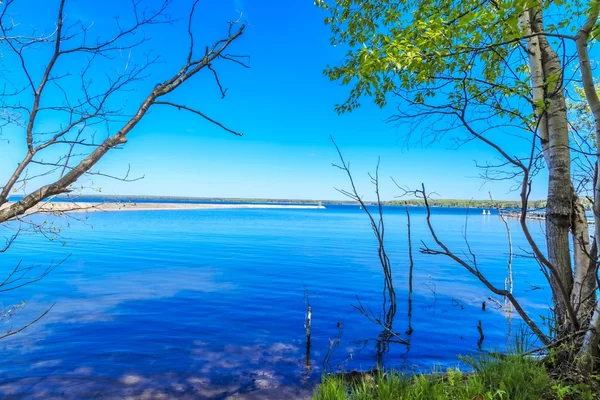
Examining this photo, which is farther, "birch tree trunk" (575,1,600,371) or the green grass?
the green grass

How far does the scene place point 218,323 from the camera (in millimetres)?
12836

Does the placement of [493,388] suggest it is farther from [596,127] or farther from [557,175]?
[596,127]

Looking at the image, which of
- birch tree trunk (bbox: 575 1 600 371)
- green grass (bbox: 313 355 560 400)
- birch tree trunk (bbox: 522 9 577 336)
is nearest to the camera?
birch tree trunk (bbox: 575 1 600 371)

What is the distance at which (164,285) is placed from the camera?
61.6 ft

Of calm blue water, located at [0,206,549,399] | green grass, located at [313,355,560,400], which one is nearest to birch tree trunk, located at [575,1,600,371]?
green grass, located at [313,355,560,400]

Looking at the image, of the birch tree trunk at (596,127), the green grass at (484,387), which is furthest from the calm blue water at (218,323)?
the green grass at (484,387)

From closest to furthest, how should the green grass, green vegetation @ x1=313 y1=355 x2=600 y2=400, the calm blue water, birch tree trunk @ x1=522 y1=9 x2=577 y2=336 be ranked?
green vegetation @ x1=313 y1=355 x2=600 y2=400 < the green grass < birch tree trunk @ x1=522 y1=9 x2=577 y2=336 < the calm blue water

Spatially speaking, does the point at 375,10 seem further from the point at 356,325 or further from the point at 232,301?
the point at 232,301

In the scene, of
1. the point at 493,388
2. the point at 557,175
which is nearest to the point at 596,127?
the point at 557,175

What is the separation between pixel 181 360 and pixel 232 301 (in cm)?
631

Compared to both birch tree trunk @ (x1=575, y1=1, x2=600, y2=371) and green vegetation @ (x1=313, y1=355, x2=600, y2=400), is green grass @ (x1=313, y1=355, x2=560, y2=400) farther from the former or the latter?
birch tree trunk @ (x1=575, y1=1, x2=600, y2=371)

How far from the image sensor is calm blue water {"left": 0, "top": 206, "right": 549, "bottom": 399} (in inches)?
335

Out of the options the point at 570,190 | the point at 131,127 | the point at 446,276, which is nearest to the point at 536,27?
the point at 570,190

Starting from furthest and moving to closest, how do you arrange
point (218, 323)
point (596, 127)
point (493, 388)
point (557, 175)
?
point (218, 323), point (557, 175), point (493, 388), point (596, 127)
